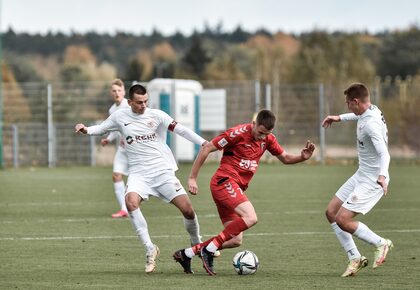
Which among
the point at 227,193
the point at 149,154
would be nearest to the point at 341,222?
the point at 227,193

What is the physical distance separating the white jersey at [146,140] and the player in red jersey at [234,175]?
801mm

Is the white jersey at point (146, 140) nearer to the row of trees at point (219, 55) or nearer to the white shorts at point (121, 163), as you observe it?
the white shorts at point (121, 163)

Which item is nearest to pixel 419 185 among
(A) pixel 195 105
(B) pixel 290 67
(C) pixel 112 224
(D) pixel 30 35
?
(C) pixel 112 224

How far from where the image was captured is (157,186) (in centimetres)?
1220

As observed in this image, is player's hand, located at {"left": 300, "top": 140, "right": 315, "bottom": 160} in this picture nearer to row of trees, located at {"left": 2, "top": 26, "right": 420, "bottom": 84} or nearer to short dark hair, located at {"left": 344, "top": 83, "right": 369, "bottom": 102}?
short dark hair, located at {"left": 344, "top": 83, "right": 369, "bottom": 102}

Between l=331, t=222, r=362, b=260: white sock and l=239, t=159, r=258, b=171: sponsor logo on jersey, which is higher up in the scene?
l=239, t=159, r=258, b=171: sponsor logo on jersey

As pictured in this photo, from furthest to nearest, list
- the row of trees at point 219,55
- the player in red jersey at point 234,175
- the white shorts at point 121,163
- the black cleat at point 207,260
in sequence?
1. the row of trees at point 219,55
2. the white shorts at point 121,163
3. the player in red jersey at point 234,175
4. the black cleat at point 207,260

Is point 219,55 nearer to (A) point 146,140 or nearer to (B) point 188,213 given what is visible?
(A) point 146,140

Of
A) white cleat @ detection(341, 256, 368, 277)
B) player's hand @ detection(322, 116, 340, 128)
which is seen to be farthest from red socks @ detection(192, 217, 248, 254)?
player's hand @ detection(322, 116, 340, 128)

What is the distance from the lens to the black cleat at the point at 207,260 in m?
11.4

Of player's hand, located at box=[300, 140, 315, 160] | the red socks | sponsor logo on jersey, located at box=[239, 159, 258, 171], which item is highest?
player's hand, located at box=[300, 140, 315, 160]

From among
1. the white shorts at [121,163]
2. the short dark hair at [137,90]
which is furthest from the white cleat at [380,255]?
the white shorts at [121,163]

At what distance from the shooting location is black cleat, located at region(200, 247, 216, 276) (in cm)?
1135

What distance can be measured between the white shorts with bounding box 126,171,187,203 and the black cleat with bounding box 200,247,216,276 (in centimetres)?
96
